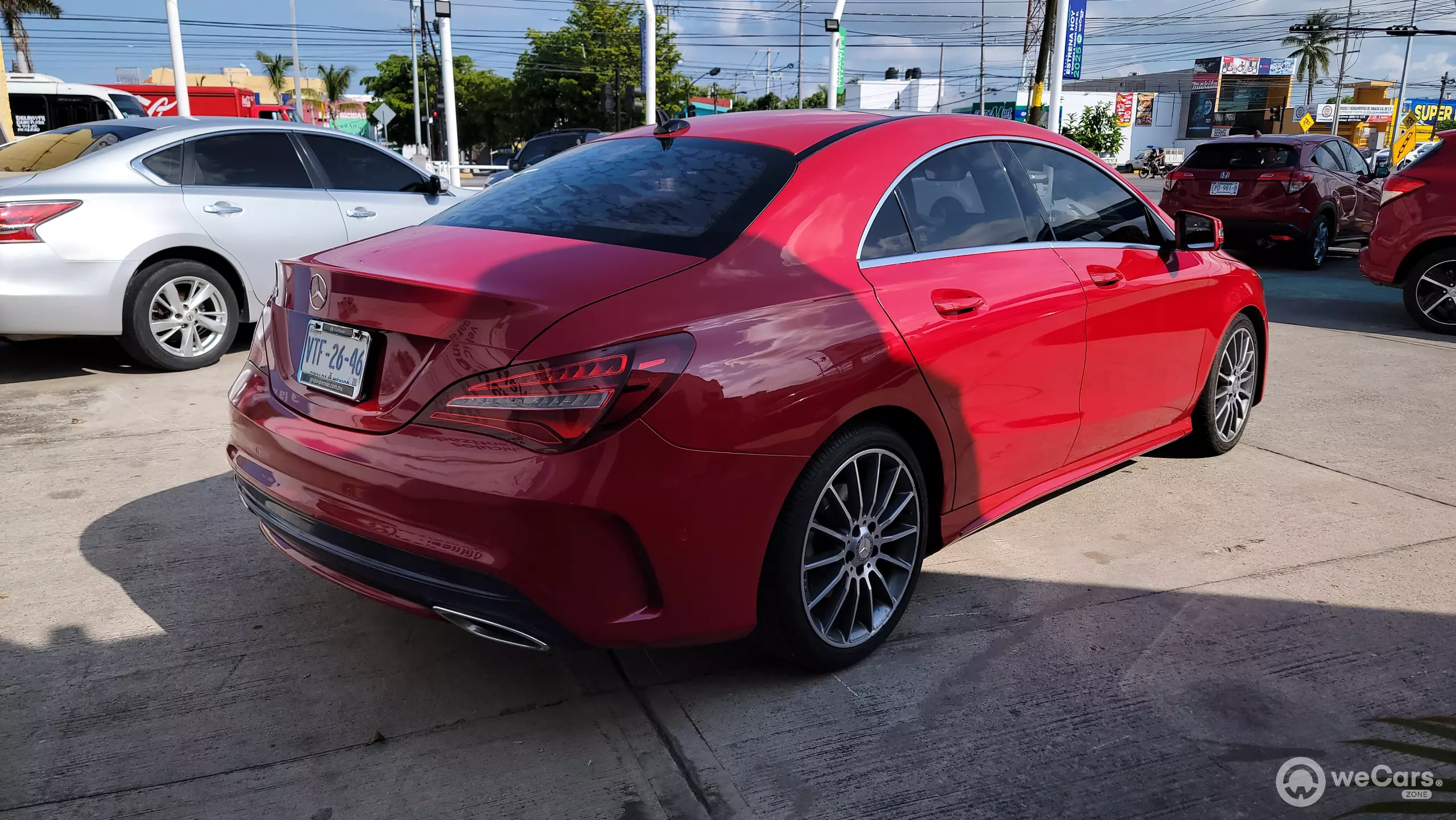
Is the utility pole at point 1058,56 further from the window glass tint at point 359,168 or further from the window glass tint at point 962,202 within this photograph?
the window glass tint at point 962,202

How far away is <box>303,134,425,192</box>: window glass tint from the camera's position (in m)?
7.38

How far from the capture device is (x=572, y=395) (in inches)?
92.4

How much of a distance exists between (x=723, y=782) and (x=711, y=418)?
2.81 ft

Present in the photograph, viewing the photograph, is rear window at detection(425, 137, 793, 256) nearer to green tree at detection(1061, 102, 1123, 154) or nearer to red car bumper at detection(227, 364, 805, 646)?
red car bumper at detection(227, 364, 805, 646)

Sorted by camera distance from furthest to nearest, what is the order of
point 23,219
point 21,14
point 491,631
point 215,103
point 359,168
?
point 21,14
point 215,103
point 359,168
point 23,219
point 491,631

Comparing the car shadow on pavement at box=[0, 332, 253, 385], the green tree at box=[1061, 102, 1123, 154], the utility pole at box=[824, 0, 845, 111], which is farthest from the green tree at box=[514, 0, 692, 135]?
the car shadow on pavement at box=[0, 332, 253, 385]

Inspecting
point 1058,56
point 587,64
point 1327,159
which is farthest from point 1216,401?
point 587,64

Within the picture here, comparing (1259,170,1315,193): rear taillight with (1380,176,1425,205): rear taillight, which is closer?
(1380,176,1425,205): rear taillight

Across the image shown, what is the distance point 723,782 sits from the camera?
8.36 feet

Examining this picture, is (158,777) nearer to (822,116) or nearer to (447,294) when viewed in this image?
(447,294)

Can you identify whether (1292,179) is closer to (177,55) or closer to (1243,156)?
(1243,156)

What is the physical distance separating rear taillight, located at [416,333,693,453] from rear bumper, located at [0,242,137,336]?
4825 millimetres

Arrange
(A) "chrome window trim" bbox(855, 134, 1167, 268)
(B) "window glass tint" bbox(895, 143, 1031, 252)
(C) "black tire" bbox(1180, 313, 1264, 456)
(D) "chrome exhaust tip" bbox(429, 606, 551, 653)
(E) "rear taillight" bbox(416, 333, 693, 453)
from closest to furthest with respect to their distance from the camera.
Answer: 1. (E) "rear taillight" bbox(416, 333, 693, 453)
2. (D) "chrome exhaust tip" bbox(429, 606, 551, 653)
3. (A) "chrome window trim" bbox(855, 134, 1167, 268)
4. (B) "window glass tint" bbox(895, 143, 1031, 252)
5. (C) "black tire" bbox(1180, 313, 1264, 456)

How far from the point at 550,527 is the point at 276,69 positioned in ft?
360
